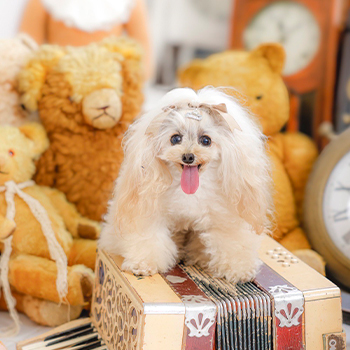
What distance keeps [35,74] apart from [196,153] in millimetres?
528

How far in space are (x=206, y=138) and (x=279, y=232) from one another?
18.9 inches

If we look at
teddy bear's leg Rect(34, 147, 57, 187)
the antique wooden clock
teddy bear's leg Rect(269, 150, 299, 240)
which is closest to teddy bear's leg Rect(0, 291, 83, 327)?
teddy bear's leg Rect(34, 147, 57, 187)

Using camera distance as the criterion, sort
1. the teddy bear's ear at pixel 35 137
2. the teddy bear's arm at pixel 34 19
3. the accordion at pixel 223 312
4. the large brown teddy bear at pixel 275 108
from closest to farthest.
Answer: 1. the accordion at pixel 223 312
2. the teddy bear's ear at pixel 35 137
3. the large brown teddy bear at pixel 275 108
4. the teddy bear's arm at pixel 34 19

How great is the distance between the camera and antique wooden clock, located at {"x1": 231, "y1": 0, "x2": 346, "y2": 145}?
1.47 m

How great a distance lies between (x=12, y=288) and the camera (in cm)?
99

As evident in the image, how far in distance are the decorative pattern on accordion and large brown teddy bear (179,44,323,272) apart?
0.45 m

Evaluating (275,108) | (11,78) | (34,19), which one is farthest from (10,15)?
(275,108)

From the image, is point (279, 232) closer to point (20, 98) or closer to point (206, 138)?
point (206, 138)

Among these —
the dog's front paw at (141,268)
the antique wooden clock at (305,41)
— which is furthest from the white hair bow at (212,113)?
the antique wooden clock at (305,41)

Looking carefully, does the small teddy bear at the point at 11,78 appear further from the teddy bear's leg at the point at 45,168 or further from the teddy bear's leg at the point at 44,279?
the teddy bear's leg at the point at 44,279

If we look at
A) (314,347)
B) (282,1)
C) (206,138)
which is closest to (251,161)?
(206,138)

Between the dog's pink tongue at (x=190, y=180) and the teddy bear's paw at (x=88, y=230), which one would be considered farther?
the teddy bear's paw at (x=88, y=230)

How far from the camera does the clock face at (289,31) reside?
151 cm

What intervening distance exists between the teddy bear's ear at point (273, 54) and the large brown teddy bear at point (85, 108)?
1.06ft
